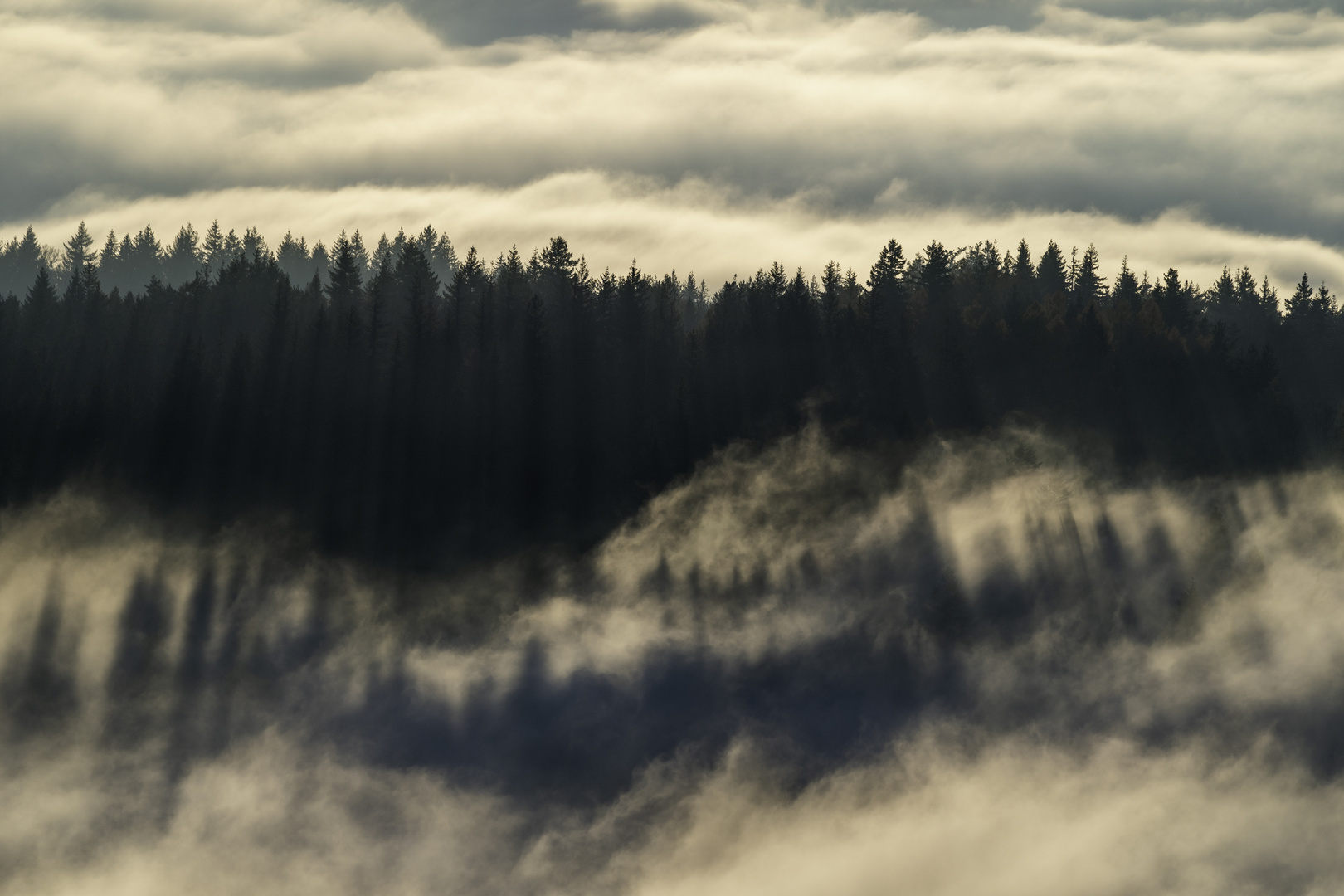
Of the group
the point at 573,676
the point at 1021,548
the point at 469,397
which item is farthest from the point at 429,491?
the point at 1021,548

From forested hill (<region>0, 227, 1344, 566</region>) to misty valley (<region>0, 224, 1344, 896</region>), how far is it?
0.57 metres

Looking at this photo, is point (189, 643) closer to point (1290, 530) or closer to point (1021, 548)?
point (1021, 548)

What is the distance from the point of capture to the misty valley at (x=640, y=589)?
12669 cm

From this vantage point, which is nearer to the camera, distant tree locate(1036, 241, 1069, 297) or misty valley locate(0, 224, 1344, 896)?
misty valley locate(0, 224, 1344, 896)

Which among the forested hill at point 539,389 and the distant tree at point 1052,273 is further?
the distant tree at point 1052,273

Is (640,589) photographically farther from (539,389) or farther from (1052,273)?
(1052,273)

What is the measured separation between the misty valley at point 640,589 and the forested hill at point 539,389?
57 centimetres

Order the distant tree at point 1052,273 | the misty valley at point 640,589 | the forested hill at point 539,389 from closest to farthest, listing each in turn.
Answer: the misty valley at point 640,589
the forested hill at point 539,389
the distant tree at point 1052,273

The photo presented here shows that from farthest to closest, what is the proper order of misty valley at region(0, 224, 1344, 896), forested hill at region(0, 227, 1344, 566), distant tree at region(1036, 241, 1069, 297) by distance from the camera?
distant tree at region(1036, 241, 1069, 297)
forested hill at region(0, 227, 1344, 566)
misty valley at region(0, 224, 1344, 896)

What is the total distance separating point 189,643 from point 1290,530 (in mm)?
145417

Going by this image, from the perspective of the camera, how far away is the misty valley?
12669 cm

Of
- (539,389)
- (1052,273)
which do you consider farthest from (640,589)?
(1052,273)

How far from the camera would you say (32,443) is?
136750mm

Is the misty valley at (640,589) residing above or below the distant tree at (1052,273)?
below
